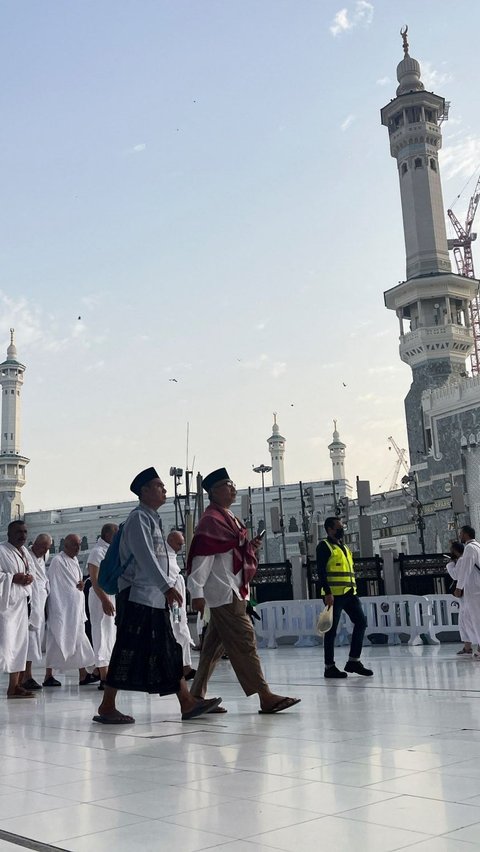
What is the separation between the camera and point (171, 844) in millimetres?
2287

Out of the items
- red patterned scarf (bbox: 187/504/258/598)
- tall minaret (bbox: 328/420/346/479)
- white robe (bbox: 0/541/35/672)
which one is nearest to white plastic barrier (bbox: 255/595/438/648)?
white robe (bbox: 0/541/35/672)

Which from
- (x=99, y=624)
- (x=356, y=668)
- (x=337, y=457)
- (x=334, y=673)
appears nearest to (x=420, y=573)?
(x=356, y=668)

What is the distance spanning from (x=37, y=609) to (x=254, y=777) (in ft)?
18.3

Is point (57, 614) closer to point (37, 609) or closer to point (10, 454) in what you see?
point (37, 609)

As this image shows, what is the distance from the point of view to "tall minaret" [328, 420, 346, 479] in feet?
260

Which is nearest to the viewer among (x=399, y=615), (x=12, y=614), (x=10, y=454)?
(x=12, y=614)

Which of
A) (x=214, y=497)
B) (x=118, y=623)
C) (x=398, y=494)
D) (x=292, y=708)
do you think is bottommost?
(x=292, y=708)

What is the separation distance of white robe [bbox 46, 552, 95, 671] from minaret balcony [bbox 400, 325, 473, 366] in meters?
35.8

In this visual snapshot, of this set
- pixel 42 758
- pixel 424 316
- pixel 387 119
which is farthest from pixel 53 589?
pixel 387 119

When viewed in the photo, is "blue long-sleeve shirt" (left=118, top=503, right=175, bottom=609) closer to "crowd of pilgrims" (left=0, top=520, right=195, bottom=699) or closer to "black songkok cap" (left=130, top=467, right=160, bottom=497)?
"black songkok cap" (left=130, top=467, right=160, bottom=497)

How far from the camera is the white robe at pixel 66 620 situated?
24.5ft

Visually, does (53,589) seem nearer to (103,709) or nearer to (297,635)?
(103,709)

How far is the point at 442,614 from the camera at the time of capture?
1160 centimetres

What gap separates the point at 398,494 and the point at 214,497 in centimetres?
3889
